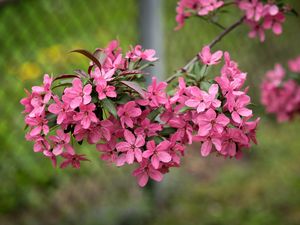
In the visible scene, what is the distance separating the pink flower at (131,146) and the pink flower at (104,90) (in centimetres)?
8

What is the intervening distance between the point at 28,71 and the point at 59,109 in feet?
6.64

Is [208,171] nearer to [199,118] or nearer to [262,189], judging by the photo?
[262,189]

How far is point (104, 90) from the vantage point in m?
1.05

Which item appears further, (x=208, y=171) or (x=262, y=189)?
(x=208, y=171)

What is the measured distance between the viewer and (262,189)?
3.37 m

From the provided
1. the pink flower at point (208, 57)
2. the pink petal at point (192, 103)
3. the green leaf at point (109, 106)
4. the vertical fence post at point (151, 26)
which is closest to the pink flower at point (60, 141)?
the green leaf at point (109, 106)

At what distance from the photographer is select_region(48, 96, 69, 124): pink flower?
103cm

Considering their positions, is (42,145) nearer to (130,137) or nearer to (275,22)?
(130,137)

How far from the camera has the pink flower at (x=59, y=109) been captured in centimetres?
103

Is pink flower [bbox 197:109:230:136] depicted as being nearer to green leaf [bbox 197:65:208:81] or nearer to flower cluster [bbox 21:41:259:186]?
flower cluster [bbox 21:41:259:186]

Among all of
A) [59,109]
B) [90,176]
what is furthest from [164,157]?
[90,176]

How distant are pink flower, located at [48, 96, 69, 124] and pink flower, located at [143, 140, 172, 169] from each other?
17 centimetres

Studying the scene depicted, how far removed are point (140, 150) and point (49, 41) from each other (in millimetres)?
2185

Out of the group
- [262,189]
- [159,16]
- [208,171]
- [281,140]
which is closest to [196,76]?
[159,16]
